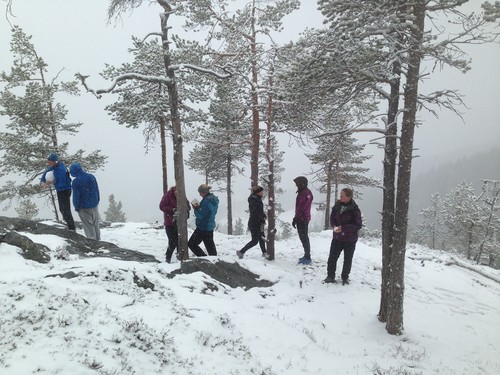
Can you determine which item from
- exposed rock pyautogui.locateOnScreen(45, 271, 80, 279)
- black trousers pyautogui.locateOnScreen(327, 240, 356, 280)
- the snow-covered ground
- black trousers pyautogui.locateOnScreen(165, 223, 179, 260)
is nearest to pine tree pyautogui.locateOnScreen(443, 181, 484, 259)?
the snow-covered ground

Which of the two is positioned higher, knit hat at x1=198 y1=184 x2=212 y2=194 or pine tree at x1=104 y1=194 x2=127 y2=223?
knit hat at x1=198 y1=184 x2=212 y2=194

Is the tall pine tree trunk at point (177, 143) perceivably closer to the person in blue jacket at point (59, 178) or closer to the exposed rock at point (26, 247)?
the exposed rock at point (26, 247)

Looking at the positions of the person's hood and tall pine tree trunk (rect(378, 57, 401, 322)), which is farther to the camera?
the person's hood

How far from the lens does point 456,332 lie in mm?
7176

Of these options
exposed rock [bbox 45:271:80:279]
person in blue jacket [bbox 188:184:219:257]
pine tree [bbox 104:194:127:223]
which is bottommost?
pine tree [bbox 104:194:127:223]

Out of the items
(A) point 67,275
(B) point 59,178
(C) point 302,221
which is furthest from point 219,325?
(B) point 59,178

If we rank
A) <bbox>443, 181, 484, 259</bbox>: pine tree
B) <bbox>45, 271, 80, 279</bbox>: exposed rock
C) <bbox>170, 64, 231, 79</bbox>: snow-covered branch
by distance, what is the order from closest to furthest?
1. <bbox>45, 271, 80, 279</bbox>: exposed rock
2. <bbox>170, 64, 231, 79</bbox>: snow-covered branch
3. <bbox>443, 181, 484, 259</bbox>: pine tree

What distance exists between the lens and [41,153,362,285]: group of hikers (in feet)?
28.0

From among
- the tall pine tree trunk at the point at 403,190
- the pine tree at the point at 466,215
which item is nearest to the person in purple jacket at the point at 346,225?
the tall pine tree trunk at the point at 403,190

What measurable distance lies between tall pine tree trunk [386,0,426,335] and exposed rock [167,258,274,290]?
3.08 meters

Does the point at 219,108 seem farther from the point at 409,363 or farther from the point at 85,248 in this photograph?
the point at 409,363

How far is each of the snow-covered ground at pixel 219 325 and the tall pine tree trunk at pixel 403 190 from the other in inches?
21.4

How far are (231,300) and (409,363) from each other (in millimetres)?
3385

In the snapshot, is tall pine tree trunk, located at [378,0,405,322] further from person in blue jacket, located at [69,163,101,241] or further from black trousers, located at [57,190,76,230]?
black trousers, located at [57,190,76,230]
